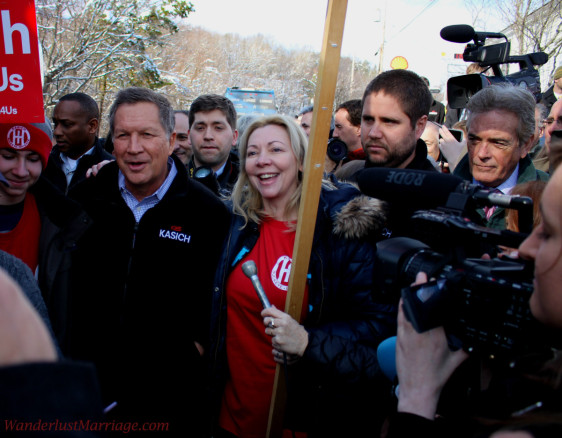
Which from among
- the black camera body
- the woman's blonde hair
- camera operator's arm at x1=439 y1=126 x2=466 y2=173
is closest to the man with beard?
the woman's blonde hair

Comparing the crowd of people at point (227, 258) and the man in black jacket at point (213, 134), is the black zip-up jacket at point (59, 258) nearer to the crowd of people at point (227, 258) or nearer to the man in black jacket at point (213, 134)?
the crowd of people at point (227, 258)

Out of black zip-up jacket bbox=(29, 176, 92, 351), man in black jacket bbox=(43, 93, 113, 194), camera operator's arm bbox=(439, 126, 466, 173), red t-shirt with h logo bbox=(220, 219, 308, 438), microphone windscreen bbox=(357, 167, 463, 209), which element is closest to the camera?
microphone windscreen bbox=(357, 167, 463, 209)

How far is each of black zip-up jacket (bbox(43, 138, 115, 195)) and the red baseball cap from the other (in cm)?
152

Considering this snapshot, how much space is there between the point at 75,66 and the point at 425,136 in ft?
39.8

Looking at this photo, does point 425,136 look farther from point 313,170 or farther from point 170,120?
point 313,170

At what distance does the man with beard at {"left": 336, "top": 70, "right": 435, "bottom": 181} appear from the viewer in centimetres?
244

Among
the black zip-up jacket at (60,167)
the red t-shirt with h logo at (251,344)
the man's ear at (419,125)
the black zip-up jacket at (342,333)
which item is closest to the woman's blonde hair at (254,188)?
the red t-shirt with h logo at (251,344)

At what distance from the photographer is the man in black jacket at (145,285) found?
234 centimetres

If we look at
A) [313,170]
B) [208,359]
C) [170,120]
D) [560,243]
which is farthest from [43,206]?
[560,243]

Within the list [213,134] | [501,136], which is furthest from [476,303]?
[213,134]

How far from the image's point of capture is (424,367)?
1.11 m

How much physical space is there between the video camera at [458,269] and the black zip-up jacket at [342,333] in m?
0.49

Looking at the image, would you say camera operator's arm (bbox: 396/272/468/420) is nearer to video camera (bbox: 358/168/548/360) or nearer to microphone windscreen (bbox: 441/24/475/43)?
video camera (bbox: 358/168/548/360)

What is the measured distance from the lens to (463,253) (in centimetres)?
114
